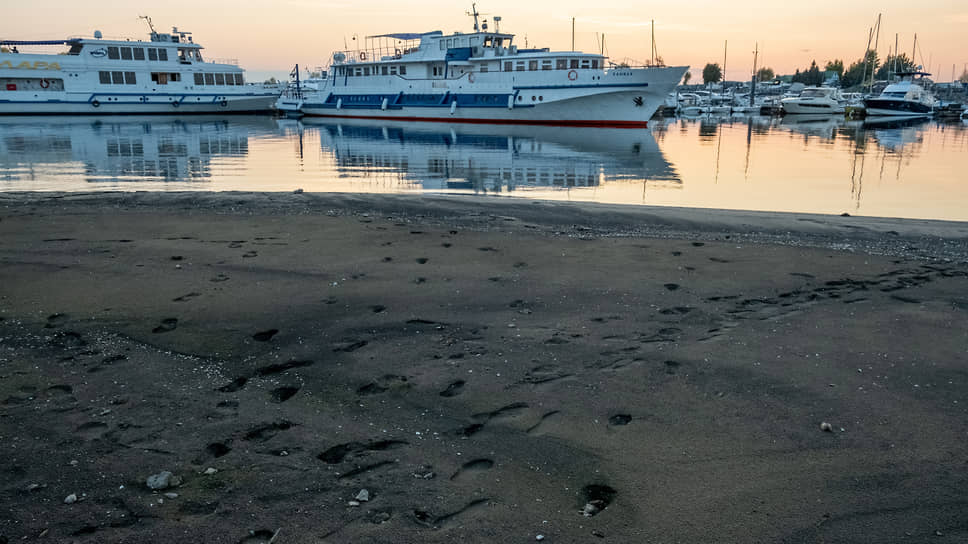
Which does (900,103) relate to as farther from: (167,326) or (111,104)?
(167,326)

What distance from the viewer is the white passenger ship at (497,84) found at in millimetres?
42812

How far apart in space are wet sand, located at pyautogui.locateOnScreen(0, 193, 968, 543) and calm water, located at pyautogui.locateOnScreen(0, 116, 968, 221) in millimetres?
7531

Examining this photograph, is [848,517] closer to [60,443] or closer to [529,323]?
[529,323]

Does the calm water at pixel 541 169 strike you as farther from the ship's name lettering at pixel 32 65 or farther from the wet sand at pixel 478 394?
the ship's name lettering at pixel 32 65

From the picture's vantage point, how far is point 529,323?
513 centimetres

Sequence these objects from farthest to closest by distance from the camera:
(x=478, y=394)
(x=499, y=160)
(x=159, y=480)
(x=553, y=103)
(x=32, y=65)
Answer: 1. (x=32, y=65)
2. (x=553, y=103)
3. (x=499, y=160)
4. (x=478, y=394)
5. (x=159, y=480)

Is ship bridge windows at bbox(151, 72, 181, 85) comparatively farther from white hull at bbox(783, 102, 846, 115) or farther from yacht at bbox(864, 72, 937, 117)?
yacht at bbox(864, 72, 937, 117)

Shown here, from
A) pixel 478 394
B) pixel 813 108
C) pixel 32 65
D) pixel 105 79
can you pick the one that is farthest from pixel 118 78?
pixel 813 108

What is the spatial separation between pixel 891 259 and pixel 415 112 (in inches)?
1803

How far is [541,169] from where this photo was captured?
65.4 feet

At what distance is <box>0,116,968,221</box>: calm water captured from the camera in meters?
14.6

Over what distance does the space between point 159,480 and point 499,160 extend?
65.8ft

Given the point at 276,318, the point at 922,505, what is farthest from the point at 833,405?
the point at 276,318

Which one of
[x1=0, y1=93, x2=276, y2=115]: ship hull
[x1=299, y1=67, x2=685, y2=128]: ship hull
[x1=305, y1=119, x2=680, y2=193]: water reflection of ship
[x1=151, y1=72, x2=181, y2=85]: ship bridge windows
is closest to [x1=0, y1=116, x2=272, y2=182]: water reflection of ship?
[x1=305, y1=119, x2=680, y2=193]: water reflection of ship
